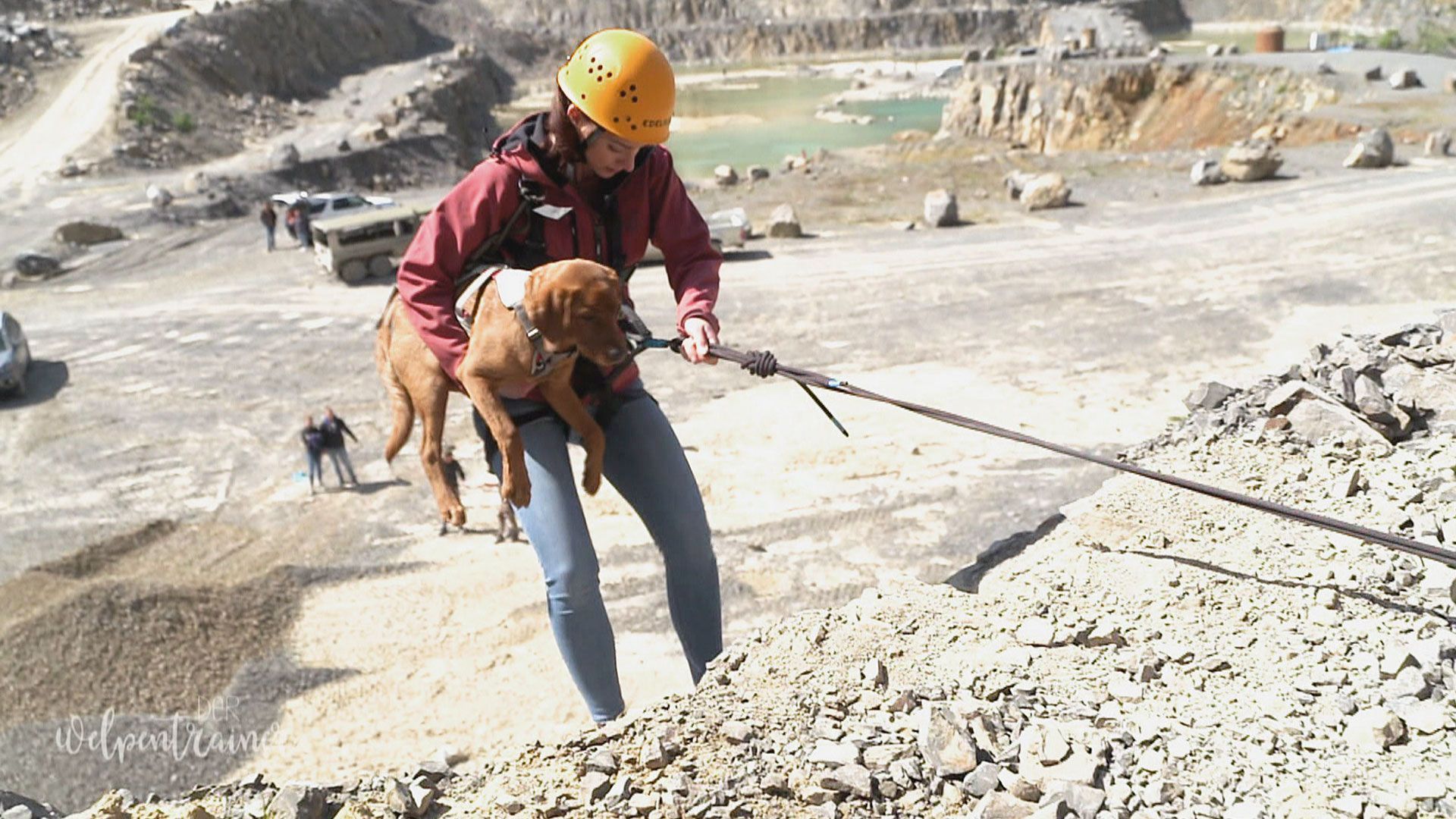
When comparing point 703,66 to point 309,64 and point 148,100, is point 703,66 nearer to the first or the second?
point 309,64

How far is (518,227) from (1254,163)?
2487cm

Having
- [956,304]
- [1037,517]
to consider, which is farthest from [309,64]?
[1037,517]

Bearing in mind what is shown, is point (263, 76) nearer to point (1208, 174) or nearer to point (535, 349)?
point (1208, 174)

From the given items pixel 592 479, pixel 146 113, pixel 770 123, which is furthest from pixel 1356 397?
pixel 770 123

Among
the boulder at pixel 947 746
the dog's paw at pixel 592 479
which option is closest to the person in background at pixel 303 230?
the dog's paw at pixel 592 479

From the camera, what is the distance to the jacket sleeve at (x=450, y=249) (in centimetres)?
468

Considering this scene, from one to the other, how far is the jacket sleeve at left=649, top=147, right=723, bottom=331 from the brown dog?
0.50 m

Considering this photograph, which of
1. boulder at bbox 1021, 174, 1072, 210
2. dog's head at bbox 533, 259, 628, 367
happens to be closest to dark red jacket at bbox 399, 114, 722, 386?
dog's head at bbox 533, 259, 628, 367

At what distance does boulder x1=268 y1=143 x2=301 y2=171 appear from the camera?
35.0 metres

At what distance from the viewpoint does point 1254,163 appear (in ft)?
83.7

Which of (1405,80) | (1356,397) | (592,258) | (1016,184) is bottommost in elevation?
(1016,184)

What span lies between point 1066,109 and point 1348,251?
Answer: 21.3 meters

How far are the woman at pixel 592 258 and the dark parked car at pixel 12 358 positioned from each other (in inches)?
654

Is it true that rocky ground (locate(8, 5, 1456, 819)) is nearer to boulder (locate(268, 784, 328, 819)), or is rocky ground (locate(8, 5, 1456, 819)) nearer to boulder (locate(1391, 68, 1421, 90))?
boulder (locate(268, 784, 328, 819))
